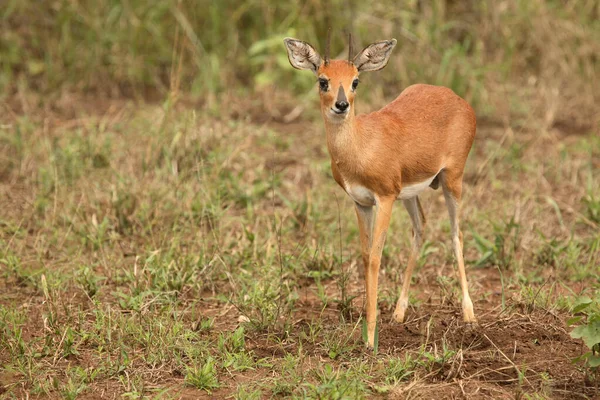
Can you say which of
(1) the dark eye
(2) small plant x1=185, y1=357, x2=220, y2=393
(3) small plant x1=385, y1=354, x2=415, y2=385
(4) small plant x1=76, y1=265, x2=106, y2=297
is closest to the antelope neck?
(1) the dark eye

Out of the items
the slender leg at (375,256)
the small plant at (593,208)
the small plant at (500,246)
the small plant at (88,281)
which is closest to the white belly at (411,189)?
the slender leg at (375,256)

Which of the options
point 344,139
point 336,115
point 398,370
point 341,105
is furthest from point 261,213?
point 398,370

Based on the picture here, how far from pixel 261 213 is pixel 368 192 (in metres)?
1.92

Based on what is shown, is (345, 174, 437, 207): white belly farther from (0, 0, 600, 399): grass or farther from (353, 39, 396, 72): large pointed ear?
(353, 39, 396, 72): large pointed ear

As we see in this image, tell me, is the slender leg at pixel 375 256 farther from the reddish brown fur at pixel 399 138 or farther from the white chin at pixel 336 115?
the white chin at pixel 336 115

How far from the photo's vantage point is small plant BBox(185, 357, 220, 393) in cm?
416

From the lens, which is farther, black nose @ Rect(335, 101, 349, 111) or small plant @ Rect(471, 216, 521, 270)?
small plant @ Rect(471, 216, 521, 270)

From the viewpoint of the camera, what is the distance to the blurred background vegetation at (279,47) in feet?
27.8

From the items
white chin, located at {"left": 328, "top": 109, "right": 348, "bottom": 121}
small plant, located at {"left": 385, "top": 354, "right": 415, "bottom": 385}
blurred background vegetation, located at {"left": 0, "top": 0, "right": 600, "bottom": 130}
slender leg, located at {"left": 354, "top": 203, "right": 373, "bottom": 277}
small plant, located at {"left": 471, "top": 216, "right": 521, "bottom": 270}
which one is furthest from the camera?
blurred background vegetation, located at {"left": 0, "top": 0, "right": 600, "bottom": 130}

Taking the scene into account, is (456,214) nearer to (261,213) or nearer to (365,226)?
(365,226)

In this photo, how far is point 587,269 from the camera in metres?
5.61

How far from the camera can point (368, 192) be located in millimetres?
4562

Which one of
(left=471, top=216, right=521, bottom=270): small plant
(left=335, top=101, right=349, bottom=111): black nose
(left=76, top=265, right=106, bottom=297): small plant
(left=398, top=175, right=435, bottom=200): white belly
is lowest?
(left=471, top=216, right=521, bottom=270): small plant

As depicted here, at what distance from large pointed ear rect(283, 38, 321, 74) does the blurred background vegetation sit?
3790 mm
